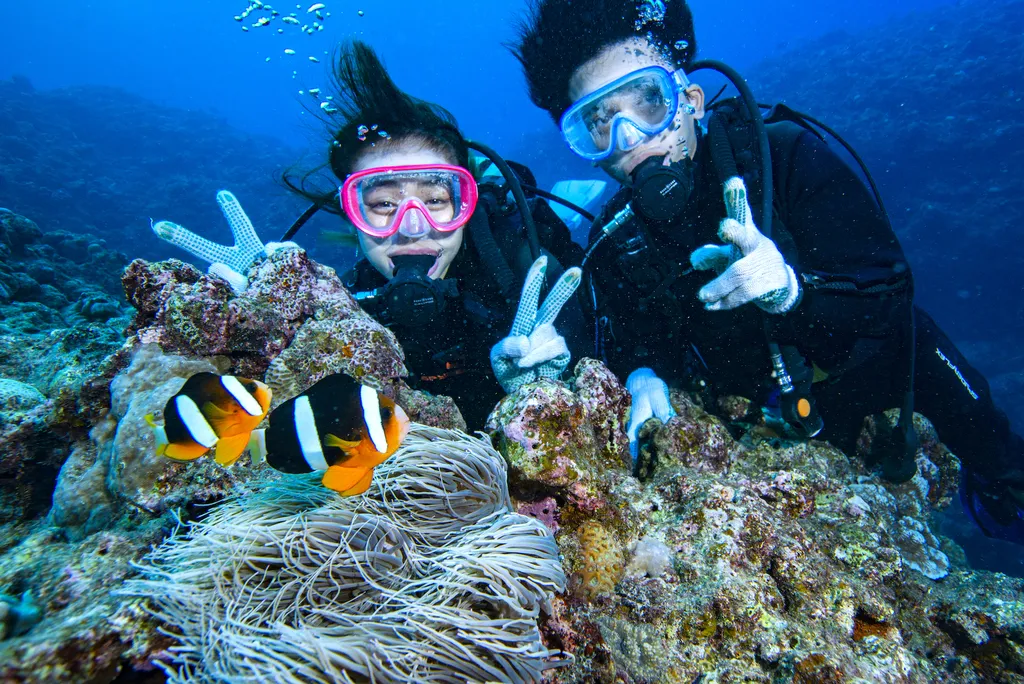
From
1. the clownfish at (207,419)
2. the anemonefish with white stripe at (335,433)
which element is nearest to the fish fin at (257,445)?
the clownfish at (207,419)

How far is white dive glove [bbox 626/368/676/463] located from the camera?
317cm

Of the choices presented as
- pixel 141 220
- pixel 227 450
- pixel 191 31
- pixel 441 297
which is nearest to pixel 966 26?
pixel 441 297

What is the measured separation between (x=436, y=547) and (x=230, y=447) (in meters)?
0.66

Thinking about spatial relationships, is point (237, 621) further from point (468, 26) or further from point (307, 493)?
point (468, 26)

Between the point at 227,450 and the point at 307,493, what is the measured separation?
0.32 metres

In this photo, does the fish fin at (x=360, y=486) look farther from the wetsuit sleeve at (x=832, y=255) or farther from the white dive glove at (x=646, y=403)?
the wetsuit sleeve at (x=832, y=255)

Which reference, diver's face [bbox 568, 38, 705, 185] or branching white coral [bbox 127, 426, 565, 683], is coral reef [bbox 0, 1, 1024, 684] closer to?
branching white coral [bbox 127, 426, 565, 683]

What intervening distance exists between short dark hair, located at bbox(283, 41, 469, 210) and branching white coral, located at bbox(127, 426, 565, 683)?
8.38ft

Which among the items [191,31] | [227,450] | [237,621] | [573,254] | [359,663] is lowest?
[573,254]

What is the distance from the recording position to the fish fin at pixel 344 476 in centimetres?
118

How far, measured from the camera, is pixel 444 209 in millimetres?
3307

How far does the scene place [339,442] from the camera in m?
1.12

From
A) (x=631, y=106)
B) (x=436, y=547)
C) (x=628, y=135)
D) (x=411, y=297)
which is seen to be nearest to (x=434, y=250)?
(x=411, y=297)

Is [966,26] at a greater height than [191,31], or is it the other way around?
[191,31]
